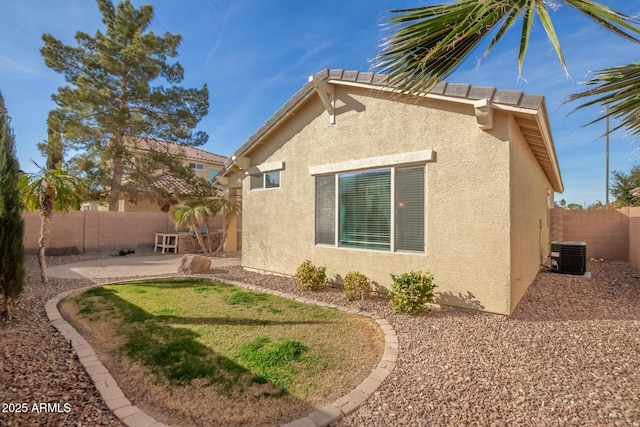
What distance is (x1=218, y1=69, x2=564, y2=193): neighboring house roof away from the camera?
249 inches

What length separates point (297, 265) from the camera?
35.3 feet

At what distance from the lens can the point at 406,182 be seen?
8.11m

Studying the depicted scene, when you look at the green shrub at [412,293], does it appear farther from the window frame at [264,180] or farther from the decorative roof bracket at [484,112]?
the window frame at [264,180]

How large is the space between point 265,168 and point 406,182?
595 centimetres

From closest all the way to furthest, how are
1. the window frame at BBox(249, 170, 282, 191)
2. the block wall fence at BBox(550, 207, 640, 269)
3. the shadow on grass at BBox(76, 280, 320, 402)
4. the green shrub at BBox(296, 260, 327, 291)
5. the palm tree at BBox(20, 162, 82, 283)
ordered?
the shadow on grass at BBox(76, 280, 320, 402)
the green shrub at BBox(296, 260, 327, 291)
the palm tree at BBox(20, 162, 82, 283)
the window frame at BBox(249, 170, 282, 191)
the block wall fence at BBox(550, 207, 640, 269)

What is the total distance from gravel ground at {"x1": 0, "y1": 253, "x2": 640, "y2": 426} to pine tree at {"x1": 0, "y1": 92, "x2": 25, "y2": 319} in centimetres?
82

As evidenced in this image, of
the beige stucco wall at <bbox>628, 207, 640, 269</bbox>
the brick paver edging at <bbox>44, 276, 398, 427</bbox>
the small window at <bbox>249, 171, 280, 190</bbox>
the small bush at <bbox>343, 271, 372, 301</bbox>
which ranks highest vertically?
the small window at <bbox>249, 171, 280, 190</bbox>


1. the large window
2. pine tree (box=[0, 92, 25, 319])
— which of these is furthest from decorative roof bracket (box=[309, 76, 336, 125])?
pine tree (box=[0, 92, 25, 319])

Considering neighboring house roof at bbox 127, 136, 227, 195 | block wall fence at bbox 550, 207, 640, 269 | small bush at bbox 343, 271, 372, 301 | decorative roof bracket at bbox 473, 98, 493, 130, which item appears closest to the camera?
decorative roof bracket at bbox 473, 98, 493, 130

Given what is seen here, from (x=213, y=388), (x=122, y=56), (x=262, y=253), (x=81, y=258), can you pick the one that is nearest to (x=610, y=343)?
(x=213, y=388)

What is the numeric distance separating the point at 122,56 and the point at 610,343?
2733 cm

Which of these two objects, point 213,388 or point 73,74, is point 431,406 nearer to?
point 213,388

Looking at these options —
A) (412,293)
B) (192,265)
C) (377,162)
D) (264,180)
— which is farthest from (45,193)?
(412,293)

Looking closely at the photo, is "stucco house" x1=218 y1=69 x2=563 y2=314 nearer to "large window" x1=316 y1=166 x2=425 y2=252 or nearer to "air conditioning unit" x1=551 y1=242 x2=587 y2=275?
"large window" x1=316 y1=166 x2=425 y2=252
